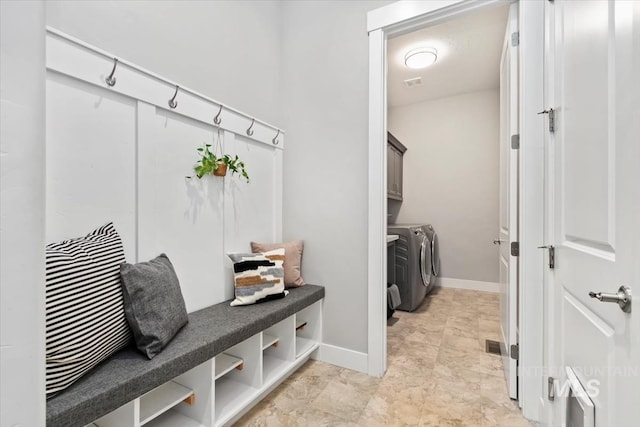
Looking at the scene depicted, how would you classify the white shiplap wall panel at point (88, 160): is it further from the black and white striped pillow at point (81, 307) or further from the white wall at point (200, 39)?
the white wall at point (200, 39)

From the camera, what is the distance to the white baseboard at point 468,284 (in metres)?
3.97

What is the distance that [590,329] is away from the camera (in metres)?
0.96

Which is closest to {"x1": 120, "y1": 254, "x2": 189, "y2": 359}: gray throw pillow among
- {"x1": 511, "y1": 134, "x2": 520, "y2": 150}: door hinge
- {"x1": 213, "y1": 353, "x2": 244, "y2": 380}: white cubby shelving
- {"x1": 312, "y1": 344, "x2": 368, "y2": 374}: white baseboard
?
{"x1": 213, "y1": 353, "x2": 244, "y2": 380}: white cubby shelving

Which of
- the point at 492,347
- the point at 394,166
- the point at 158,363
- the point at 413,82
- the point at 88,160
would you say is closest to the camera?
the point at 158,363

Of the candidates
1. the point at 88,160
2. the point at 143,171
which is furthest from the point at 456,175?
the point at 88,160

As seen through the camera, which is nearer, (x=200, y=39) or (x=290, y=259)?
(x=200, y=39)

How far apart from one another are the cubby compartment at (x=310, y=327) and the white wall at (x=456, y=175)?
9.21 ft

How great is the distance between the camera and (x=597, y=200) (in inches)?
36.4

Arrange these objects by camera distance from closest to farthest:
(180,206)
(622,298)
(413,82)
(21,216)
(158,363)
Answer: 1. (21,216)
2. (622,298)
3. (158,363)
4. (180,206)
5. (413,82)

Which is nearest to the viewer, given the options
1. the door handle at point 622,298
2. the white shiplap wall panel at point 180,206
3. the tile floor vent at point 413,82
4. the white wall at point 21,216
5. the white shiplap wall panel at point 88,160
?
the white wall at point 21,216

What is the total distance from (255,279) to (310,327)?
0.68 meters

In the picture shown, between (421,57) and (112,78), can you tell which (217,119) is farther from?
(421,57)

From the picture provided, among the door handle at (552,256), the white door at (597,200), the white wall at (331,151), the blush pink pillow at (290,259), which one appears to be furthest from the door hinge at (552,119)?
the blush pink pillow at (290,259)

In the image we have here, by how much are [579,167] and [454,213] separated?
3.33 meters
